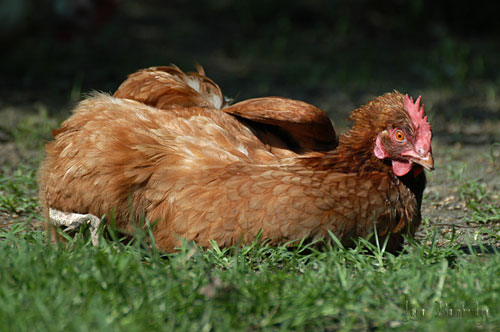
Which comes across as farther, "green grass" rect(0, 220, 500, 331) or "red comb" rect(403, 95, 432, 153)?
"red comb" rect(403, 95, 432, 153)

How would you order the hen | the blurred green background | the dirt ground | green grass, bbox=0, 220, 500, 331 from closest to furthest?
green grass, bbox=0, 220, 500, 331
the hen
the dirt ground
the blurred green background

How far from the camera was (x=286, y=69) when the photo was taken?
7355mm

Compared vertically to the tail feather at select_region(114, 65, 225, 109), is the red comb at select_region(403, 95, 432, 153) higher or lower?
higher

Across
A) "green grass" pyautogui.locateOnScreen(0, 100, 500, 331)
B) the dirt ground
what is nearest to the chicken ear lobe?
"green grass" pyautogui.locateOnScreen(0, 100, 500, 331)

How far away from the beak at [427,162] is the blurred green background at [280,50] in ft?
8.97

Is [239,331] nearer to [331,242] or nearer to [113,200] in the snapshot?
[331,242]

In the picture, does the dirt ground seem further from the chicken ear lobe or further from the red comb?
the red comb

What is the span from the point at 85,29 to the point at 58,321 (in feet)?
20.2

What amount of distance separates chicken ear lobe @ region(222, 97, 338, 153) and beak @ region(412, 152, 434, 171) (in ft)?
2.29

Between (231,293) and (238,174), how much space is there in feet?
2.59

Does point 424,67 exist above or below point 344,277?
above

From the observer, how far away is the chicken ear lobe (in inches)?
135

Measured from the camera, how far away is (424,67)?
7.42m

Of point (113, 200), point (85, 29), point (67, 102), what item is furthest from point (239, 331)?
point (85, 29)
